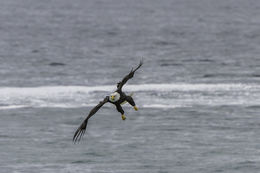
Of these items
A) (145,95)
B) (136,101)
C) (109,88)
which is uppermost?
(136,101)

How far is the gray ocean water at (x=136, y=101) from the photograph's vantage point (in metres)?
51.3

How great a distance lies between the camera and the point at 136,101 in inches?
2606

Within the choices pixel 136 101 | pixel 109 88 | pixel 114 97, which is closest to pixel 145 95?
pixel 136 101

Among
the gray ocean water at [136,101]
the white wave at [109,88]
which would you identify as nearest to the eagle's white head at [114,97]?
the gray ocean water at [136,101]

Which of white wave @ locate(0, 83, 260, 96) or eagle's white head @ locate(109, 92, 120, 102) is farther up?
eagle's white head @ locate(109, 92, 120, 102)

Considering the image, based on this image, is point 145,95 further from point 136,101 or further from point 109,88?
point 109,88

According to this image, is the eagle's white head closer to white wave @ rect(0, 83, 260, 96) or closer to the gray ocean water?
the gray ocean water

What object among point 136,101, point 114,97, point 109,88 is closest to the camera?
point 114,97

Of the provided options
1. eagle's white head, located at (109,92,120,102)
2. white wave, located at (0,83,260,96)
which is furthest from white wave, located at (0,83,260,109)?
eagle's white head, located at (109,92,120,102)

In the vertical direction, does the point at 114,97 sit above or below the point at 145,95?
above

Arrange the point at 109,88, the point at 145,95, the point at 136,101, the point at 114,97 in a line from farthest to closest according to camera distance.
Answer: the point at 109,88 → the point at 145,95 → the point at 136,101 → the point at 114,97

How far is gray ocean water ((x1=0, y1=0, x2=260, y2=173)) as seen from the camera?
5134 cm

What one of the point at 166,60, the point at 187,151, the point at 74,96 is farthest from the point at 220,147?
the point at 166,60

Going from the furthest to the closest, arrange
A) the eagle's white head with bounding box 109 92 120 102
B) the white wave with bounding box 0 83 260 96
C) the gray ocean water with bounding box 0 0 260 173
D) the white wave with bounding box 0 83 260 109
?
the white wave with bounding box 0 83 260 96
the white wave with bounding box 0 83 260 109
the gray ocean water with bounding box 0 0 260 173
the eagle's white head with bounding box 109 92 120 102
